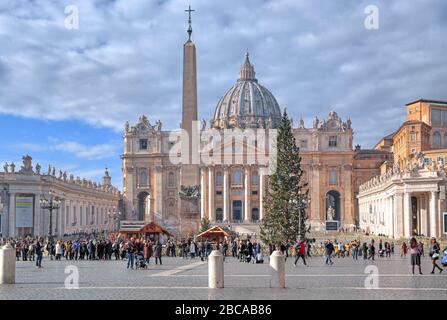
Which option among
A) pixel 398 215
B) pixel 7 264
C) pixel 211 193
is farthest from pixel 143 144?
pixel 7 264

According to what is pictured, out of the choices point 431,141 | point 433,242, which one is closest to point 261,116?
point 431,141

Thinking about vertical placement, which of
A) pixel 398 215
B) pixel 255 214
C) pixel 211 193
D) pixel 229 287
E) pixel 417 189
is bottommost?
pixel 229 287

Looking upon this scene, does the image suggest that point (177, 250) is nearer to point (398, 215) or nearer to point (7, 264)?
point (7, 264)

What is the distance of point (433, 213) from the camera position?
1953 inches

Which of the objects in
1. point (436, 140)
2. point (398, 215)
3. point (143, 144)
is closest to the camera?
point (398, 215)

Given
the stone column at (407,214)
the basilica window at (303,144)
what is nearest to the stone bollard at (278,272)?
the stone column at (407,214)

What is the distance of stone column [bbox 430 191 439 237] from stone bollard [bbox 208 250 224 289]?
120 ft

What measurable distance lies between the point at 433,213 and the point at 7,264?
128ft

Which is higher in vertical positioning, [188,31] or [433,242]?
[188,31]

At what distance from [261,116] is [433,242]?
370 feet

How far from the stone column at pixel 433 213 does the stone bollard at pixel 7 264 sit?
3828 centimetres

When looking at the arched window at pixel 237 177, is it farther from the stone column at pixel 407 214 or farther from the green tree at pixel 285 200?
the green tree at pixel 285 200
